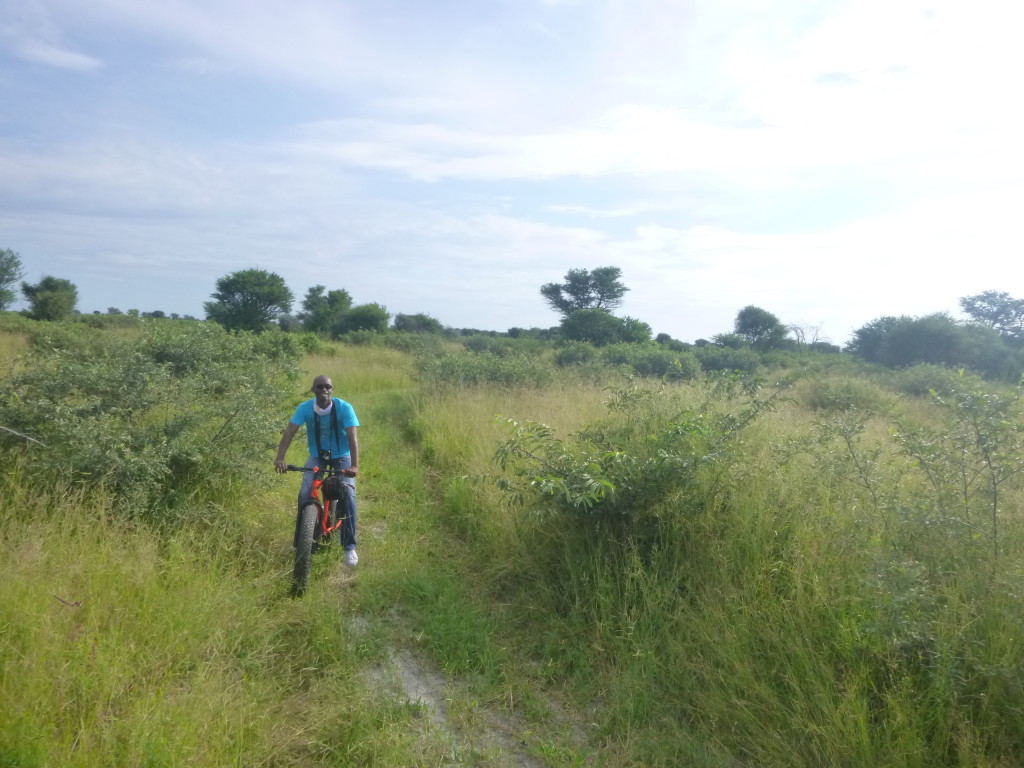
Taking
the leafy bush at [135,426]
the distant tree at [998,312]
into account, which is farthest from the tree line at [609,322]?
the leafy bush at [135,426]

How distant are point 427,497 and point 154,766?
449 centimetres

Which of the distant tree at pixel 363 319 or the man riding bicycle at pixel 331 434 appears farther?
the distant tree at pixel 363 319

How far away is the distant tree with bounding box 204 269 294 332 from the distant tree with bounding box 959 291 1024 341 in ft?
99.4

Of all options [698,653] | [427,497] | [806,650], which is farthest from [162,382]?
[806,650]

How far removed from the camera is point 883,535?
364 cm

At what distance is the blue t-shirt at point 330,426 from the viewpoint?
199 inches

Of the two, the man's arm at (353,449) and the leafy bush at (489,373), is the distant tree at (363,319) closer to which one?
the leafy bush at (489,373)

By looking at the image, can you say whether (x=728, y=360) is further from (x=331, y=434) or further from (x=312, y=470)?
(x=312, y=470)

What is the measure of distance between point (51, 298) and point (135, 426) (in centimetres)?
2779

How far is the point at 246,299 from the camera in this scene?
32.9 metres

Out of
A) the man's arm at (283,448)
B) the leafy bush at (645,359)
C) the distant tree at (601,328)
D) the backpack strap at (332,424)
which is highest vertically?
the distant tree at (601,328)

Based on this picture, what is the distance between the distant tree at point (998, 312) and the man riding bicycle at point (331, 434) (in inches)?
780

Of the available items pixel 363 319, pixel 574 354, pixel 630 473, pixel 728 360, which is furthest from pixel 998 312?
pixel 363 319

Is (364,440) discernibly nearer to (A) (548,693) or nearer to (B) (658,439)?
(B) (658,439)
